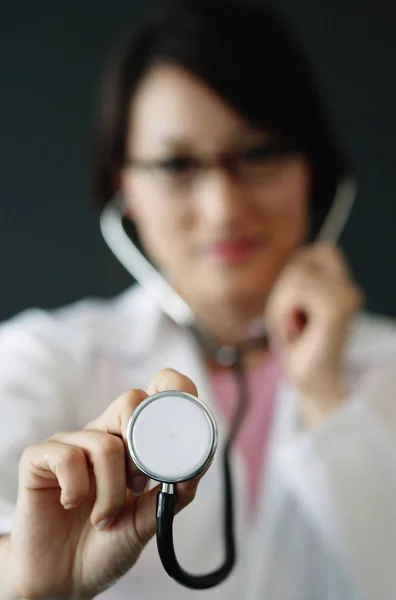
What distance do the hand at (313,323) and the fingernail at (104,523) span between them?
0.39 m

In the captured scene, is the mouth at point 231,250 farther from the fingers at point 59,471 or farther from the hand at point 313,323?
the fingers at point 59,471

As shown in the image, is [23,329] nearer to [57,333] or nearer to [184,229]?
[57,333]

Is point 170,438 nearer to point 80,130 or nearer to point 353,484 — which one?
point 353,484

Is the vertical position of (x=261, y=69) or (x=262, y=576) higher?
(x=261, y=69)

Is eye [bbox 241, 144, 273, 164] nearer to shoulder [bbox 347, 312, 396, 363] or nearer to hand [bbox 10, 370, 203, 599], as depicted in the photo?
shoulder [bbox 347, 312, 396, 363]

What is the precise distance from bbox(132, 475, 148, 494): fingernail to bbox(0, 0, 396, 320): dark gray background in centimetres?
41

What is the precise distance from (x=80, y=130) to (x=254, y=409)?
0.41m

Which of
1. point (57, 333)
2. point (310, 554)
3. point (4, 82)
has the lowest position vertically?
point (310, 554)

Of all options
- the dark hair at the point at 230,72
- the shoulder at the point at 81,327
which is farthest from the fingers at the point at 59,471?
the dark hair at the point at 230,72

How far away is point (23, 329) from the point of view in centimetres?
47

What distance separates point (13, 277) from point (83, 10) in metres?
0.41

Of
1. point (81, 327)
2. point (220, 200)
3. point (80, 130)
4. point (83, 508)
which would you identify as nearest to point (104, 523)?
point (83, 508)

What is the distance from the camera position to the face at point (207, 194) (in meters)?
0.65

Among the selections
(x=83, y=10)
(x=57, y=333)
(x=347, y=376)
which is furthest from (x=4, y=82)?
(x=347, y=376)
